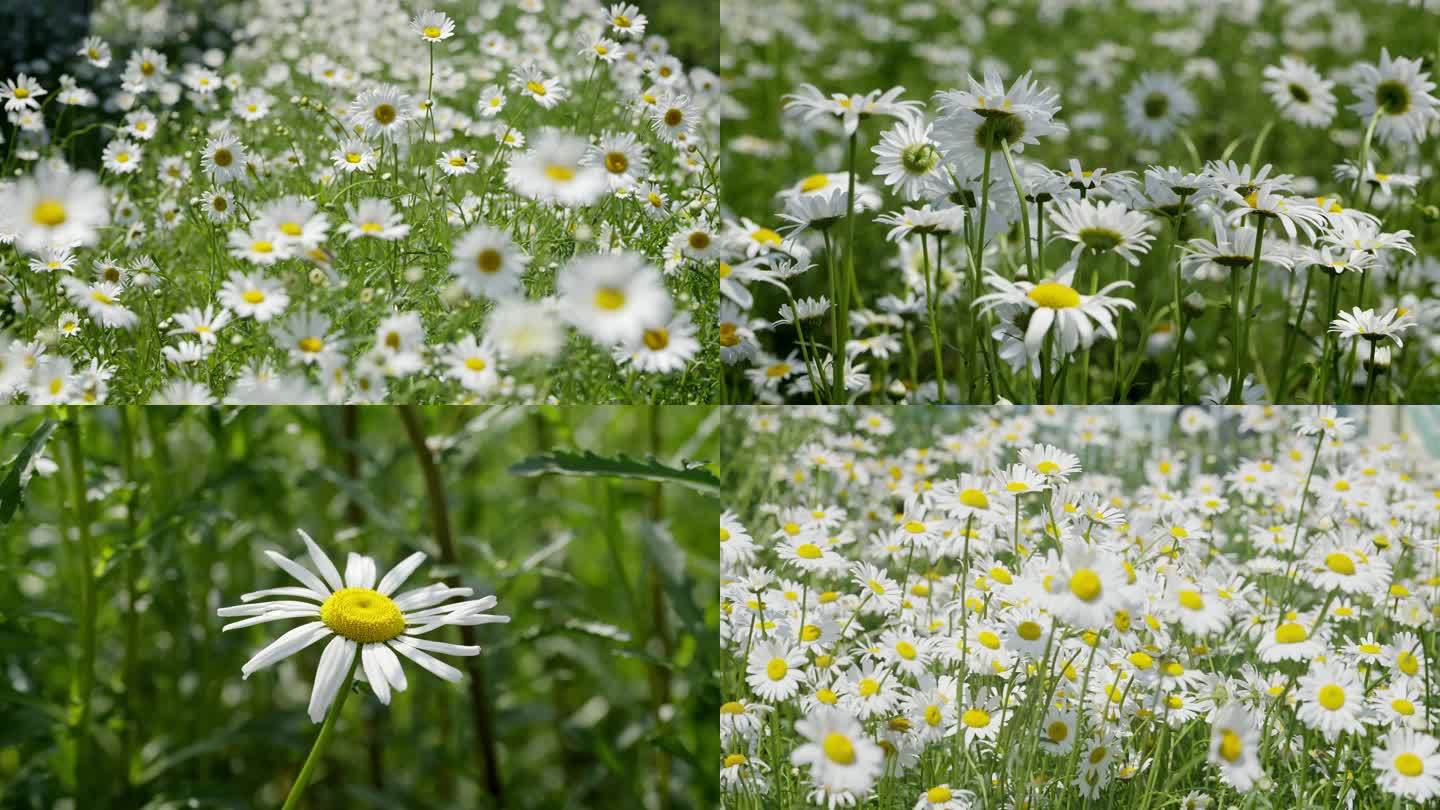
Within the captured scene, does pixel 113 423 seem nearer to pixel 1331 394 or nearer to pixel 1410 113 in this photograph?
pixel 1331 394

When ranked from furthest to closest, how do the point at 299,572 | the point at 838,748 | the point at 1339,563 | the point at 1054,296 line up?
the point at 1339,563 < the point at 1054,296 < the point at 838,748 < the point at 299,572

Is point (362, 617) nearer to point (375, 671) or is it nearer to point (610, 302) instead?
point (375, 671)

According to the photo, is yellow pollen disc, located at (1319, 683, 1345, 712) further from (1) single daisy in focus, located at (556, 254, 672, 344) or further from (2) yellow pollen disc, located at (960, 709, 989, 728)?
(1) single daisy in focus, located at (556, 254, 672, 344)

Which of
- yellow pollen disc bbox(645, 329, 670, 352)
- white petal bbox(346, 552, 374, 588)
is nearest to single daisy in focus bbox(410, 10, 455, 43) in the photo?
yellow pollen disc bbox(645, 329, 670, 352)

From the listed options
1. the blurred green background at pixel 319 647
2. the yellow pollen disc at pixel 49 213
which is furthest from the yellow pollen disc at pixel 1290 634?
the yellow pollen disc at pixel 49 213

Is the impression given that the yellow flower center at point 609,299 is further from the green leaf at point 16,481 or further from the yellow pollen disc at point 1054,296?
the green leaf at point 16,481

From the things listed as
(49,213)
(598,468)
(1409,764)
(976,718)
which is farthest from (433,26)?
(1409,764)
